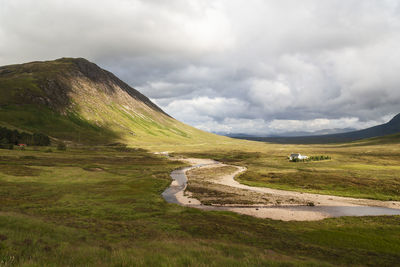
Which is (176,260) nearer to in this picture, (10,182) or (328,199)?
(328,199)

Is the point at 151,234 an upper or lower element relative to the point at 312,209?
upper

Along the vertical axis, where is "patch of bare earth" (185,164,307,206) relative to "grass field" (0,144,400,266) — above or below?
below

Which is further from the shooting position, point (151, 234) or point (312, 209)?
point (312, 209)

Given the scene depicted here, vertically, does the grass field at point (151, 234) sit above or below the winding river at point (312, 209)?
above

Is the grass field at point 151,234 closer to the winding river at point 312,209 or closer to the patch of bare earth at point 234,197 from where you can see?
the winding river at point 312,209

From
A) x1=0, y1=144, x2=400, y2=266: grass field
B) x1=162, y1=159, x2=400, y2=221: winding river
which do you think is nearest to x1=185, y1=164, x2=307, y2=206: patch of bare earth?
x1=162, y1=159, x2=400, y2=221: winding river

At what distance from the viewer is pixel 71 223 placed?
89.5ft

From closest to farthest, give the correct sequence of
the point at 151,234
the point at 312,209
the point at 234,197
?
the point at 151,234 < the point at 312,209 < the point at 234,197

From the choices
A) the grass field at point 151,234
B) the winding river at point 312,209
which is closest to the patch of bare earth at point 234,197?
the winding river at point 312,209

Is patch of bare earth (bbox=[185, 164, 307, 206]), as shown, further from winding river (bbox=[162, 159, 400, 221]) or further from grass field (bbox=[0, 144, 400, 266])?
grass field (bbox=[0, 144, 400, 266])

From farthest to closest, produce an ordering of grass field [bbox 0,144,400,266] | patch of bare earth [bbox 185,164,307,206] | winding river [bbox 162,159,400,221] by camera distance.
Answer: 1. patch of bare earth [bbox 185,164,307,206]
2. winding river [bbox 162,159,400,221]
3. grass field [bbox 0,144,400,266]

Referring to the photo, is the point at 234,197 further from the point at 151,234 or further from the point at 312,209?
→ the point at 151,234

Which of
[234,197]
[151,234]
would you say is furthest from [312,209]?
[151,234]

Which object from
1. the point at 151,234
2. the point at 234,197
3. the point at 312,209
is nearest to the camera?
the point at 151,234
